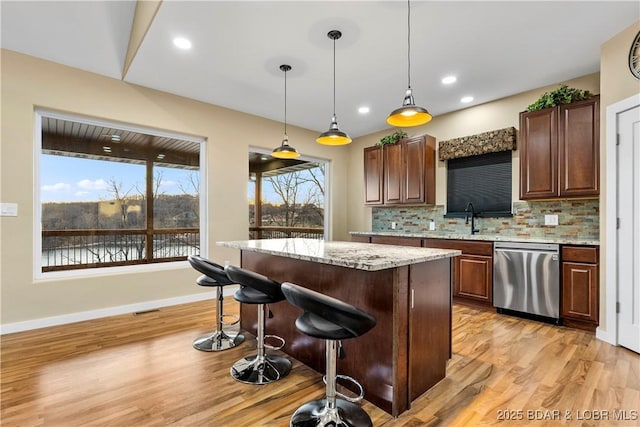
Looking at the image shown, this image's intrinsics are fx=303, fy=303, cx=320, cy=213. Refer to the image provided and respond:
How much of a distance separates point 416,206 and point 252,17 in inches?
150

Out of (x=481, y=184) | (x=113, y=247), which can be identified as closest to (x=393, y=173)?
(x=481, y=184)

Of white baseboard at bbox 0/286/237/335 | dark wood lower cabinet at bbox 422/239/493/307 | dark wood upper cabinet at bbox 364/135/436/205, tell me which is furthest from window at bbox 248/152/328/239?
dark wood lower cabinet at bbox 422/239/493/307

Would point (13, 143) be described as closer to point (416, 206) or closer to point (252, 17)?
point (252, 17)

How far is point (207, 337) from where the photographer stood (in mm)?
2920

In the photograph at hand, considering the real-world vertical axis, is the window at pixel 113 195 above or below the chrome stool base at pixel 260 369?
above

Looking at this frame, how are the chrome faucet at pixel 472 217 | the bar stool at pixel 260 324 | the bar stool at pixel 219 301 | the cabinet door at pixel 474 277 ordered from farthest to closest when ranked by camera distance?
1. the chrome faucet at pixel 472 217
2. the cabinet door at pixel 474 277
3. the bar stool at pixel 219 301
4. the bar stool at pixel 260 324

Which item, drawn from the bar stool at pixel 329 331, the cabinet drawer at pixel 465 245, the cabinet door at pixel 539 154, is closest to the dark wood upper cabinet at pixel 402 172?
the cabinet drawer at pixel 465 245

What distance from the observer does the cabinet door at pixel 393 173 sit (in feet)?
16.6

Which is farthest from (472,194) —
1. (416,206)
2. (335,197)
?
(335,197)

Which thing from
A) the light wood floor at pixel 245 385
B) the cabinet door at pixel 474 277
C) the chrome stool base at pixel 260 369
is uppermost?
the cabinet door at pixel 474 277

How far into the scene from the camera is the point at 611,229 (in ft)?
9.27

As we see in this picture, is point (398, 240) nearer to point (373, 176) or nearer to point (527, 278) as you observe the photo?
point (373, 176)

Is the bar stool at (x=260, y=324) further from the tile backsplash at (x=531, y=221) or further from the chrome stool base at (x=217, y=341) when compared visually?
the tile backsplash at (x=531, y=221)

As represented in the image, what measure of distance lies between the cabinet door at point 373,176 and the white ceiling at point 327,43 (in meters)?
1.42
